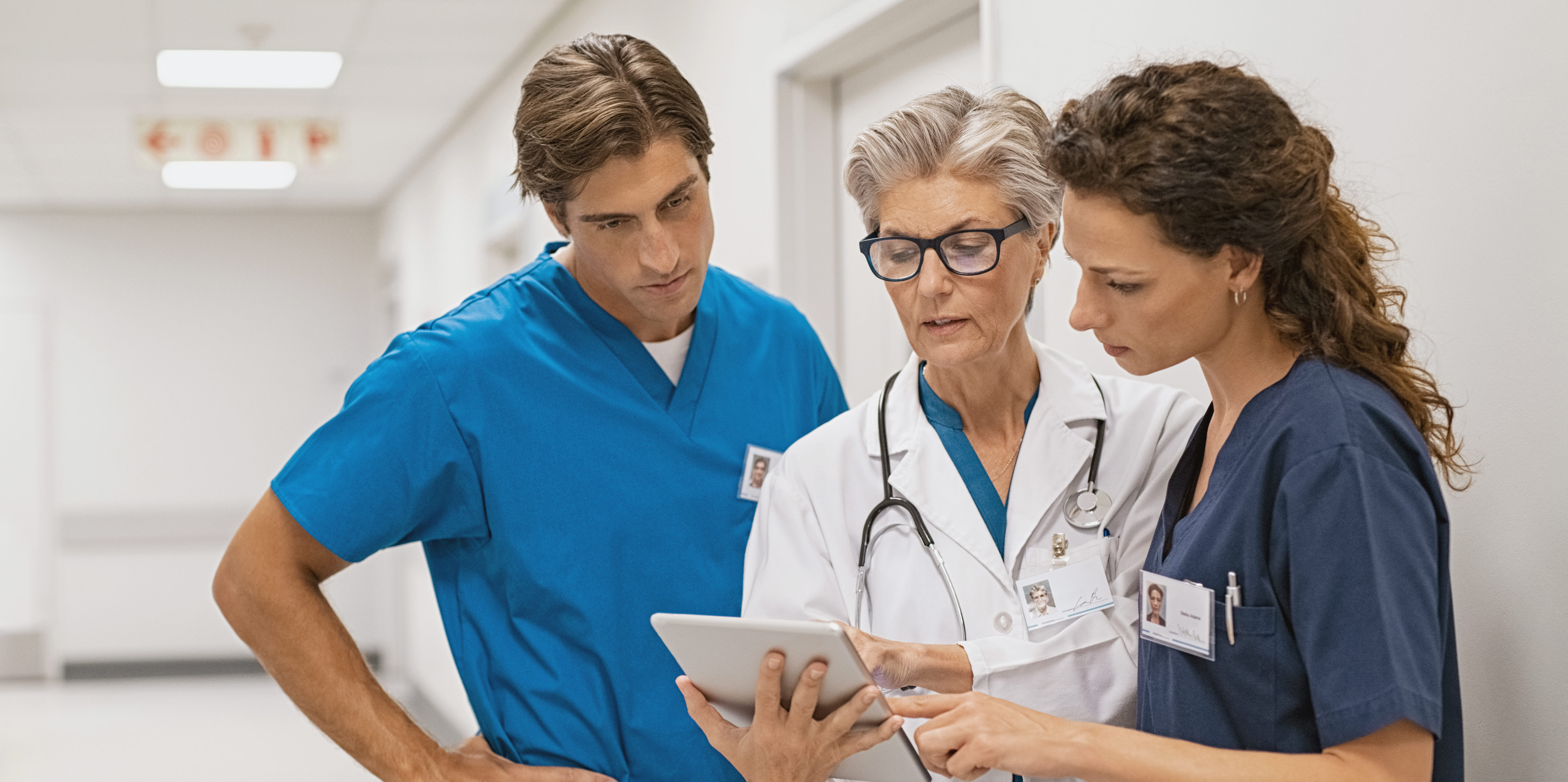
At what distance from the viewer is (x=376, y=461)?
5.30 feet

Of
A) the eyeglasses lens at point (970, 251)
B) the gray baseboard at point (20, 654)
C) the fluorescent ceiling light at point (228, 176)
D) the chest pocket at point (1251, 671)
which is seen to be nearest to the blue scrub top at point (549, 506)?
the eyeglasses lens at point (970, 251)

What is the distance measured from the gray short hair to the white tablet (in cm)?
57

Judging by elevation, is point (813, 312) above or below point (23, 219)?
below

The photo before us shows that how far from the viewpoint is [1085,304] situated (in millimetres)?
1195

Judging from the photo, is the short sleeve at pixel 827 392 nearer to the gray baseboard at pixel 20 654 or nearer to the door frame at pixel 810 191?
the door frame at pixel 810 191

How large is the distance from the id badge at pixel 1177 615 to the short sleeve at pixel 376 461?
899 millimetres

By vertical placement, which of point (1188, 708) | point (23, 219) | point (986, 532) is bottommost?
point (1188, 708)

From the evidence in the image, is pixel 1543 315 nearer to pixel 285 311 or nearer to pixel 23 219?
pixel 285 311

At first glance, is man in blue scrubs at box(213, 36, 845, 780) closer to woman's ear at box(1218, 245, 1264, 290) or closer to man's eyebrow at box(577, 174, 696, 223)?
man's eyebrow at box(577, 174, 696, 223)

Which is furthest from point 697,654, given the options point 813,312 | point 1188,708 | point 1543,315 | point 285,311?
point 285,311

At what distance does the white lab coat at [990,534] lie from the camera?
1.41 metres

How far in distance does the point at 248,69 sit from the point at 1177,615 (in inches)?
198

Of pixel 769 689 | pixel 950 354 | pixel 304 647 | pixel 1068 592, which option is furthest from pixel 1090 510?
pixel 304 647

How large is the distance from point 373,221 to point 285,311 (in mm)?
916
